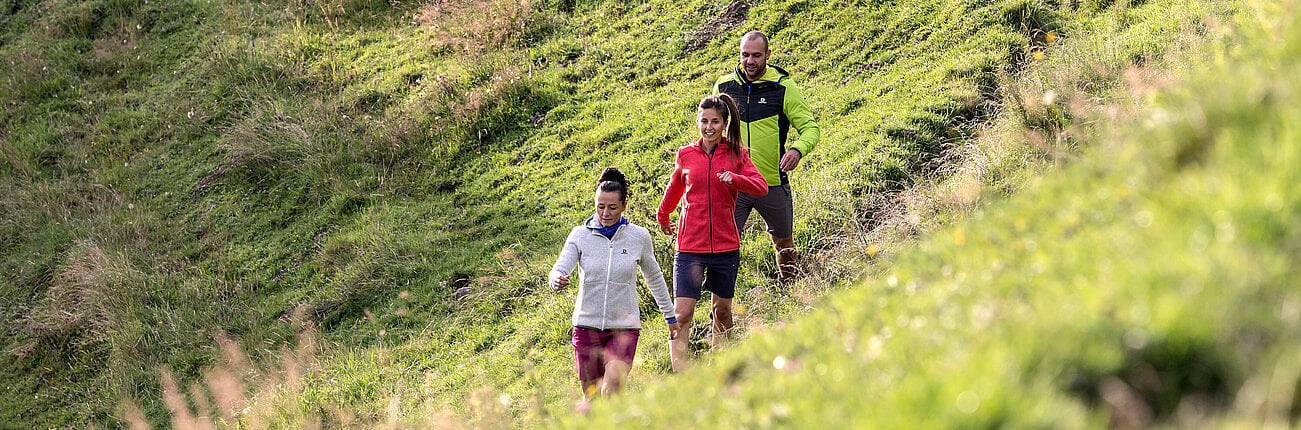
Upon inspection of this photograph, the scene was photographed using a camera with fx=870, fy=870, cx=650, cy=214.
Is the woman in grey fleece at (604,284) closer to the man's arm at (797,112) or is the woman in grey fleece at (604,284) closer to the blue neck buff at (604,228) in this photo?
the blue neck buff at (604,228)

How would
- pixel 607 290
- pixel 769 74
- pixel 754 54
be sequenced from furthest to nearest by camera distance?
pixel 769 74
pixel 754 54
pixel 607 290

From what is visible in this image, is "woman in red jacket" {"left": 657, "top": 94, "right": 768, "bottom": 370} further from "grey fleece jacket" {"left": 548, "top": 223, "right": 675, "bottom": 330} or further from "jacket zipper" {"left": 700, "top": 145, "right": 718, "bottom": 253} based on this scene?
"grey fleece jacket" {"left": 548, "top": 223, "right": 675, "bottom": 330}

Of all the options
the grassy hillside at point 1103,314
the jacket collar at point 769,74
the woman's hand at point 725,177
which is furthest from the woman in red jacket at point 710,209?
the grassy hillside at point 1103,314

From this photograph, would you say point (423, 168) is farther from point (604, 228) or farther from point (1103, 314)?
point (1103, 314)

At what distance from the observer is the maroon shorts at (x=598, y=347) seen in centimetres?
519

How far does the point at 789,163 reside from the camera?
5.95m

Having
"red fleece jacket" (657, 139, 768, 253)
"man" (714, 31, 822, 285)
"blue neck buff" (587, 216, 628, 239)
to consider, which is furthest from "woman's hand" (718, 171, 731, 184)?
"man" (714, 31, 822, 285)

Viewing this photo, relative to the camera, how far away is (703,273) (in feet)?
18.7

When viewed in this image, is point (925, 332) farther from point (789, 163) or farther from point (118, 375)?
point (118, 375)

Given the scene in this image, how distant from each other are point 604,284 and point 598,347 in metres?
0.38

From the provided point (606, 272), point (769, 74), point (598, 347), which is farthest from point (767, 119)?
point (598, 347)

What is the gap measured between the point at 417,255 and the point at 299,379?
7.38ft

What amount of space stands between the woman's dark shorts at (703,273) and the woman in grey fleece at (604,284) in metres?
0.42

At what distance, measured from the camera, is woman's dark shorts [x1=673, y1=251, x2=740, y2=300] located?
5566mm
